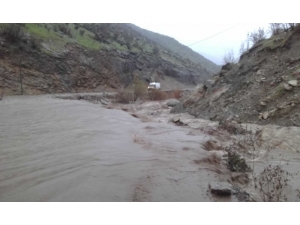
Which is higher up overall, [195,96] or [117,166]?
[195,96]

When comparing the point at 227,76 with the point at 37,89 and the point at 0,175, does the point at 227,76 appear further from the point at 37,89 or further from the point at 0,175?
the point at 37,89

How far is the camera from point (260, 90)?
12711 mm

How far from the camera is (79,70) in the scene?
35688 mm

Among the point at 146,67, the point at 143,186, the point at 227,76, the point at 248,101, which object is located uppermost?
the point at 146,67

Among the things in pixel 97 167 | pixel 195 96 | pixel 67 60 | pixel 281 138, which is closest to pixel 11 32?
pixel 67 60

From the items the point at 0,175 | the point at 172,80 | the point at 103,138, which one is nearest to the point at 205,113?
the point at 103,138

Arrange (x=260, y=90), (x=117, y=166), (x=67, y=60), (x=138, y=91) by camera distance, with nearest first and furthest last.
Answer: (x=117, y=166) < (x=260, y=90) < (x=138, y=91) < (x=67, y=60)

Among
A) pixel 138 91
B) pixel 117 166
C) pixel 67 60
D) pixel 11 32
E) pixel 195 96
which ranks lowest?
pixel 117 166

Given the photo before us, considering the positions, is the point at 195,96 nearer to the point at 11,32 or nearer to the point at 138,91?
the point at 138,91

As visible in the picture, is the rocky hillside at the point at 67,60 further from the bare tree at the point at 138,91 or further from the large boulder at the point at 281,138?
the large boulder at the point at 281,138

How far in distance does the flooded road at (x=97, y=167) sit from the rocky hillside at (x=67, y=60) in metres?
20.4

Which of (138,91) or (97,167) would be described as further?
(138,91)

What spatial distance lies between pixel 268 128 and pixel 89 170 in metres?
6.54

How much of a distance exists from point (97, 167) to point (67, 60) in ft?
104
